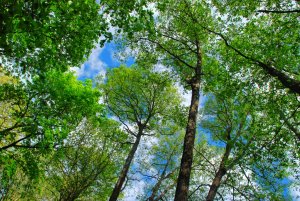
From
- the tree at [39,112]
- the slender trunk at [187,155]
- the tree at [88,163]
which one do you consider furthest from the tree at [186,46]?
the tree at [88,163]

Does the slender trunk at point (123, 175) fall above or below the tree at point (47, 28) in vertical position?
above

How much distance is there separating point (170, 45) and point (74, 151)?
1340 cm

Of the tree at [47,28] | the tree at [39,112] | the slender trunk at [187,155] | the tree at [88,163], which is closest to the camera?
the tree at [47,28]

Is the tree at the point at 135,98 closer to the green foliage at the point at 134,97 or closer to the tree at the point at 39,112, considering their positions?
the green foliage at the point at 134,97

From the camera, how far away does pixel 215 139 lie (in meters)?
22.2

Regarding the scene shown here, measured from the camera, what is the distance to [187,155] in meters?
10.3

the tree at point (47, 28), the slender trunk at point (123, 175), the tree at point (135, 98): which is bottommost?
the tree at point (47, 28)

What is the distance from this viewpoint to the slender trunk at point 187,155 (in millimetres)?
9156

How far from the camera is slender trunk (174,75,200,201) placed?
9156 mm

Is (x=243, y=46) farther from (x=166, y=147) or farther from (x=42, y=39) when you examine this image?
(x=166, y=147)

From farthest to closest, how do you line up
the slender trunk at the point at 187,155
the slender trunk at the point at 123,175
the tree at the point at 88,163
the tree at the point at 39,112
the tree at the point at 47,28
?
1. the tree at the point at 88,163
2. the slender trunk at the point at 123,175
3. the tree at the point at 39,112
4. the slender trunk at the point at 187,155
5. the tree at the point at 47,28

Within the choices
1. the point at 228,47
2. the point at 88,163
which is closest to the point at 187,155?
the point at 228,47

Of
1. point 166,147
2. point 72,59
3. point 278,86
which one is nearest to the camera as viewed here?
point 72,59

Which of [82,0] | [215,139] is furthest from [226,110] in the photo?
[82,0]
